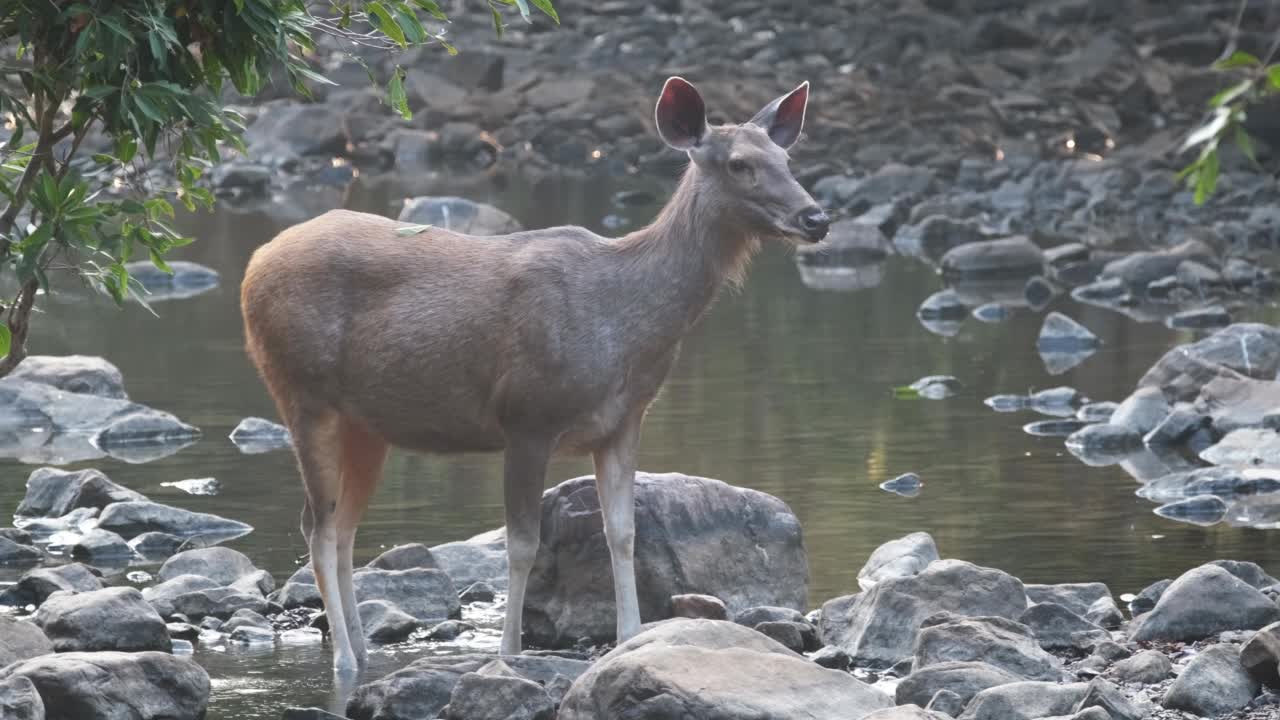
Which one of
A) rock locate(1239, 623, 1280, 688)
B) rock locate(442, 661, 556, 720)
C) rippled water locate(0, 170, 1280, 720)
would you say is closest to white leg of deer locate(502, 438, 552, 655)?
rippled water locate(0, 170, 1280, 720)

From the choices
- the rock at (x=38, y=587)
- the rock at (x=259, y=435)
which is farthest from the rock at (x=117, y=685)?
the rock at (x=259, y=435)

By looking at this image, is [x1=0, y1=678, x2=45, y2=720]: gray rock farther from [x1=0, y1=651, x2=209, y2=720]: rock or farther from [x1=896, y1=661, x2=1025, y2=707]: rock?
[x1=896, y1=661, x2=1025, y2=707]: rock

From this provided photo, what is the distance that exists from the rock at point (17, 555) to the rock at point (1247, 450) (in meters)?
7.60

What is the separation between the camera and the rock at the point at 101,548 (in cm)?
1209

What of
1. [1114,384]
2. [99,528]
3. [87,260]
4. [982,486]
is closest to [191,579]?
[99,528]

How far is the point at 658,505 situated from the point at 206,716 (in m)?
2.59

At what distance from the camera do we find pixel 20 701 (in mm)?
7996

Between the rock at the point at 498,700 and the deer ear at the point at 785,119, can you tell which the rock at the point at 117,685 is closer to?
the rock at the point at 498,700

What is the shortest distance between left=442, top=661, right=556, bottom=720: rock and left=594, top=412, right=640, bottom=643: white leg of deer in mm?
1223

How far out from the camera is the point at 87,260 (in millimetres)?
8375

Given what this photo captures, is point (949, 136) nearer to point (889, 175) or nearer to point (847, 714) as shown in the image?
point (889, 175)

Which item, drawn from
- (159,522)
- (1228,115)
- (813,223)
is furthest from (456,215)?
(1228,115)

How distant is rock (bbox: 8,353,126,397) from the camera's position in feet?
58.2

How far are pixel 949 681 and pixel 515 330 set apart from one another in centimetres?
236
